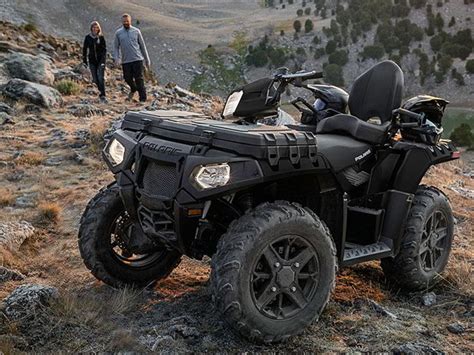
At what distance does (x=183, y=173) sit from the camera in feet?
10.9

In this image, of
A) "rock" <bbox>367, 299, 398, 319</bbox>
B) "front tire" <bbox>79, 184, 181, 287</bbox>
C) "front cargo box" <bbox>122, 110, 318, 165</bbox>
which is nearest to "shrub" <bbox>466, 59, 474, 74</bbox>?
"rock" <bbox>367, 299, 398, 319</bbox>

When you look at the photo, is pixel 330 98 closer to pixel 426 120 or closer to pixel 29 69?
pixel 426 120

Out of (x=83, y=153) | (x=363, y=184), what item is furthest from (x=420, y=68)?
(x=363, y=184)

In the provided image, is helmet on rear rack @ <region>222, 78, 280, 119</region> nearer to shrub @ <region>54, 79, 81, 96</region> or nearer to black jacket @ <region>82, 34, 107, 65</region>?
black jacket @ <region>82, 34, 107, 65</region>

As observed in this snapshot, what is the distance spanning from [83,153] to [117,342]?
20.3 feet

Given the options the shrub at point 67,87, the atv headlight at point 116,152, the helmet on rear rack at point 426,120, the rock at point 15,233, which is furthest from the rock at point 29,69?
the helmet on rear rack at point 426,120

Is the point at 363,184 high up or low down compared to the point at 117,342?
up

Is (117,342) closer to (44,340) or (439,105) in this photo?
(44,340)

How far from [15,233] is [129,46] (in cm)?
844

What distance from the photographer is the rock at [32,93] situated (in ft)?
42.7

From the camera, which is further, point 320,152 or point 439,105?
point 439,105

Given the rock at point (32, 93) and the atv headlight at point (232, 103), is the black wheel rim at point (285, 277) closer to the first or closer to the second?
the atv headlight at point (232, 103)

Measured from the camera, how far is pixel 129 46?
Answer: 1327cm

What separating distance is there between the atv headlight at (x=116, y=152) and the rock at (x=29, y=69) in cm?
1197
